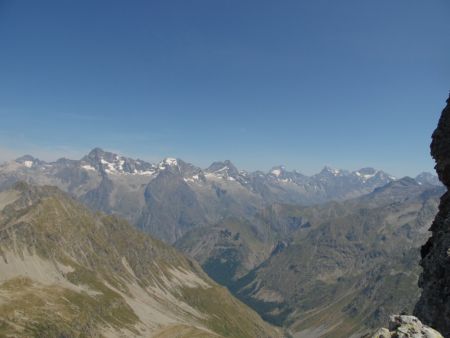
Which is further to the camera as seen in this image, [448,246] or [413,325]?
[448,246]

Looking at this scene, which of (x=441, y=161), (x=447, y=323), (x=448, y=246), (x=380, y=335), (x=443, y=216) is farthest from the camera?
(x=441, y=161)

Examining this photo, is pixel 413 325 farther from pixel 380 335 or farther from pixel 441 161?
pixel 441 161

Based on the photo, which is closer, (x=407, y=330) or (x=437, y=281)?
(x=407, y=330)

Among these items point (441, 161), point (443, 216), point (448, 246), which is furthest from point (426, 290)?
point (441, 161)

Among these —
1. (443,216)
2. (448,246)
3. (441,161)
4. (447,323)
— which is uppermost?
(441,161)

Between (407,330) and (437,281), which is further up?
(437,281)

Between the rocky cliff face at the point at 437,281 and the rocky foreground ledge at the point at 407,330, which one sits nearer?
the rocky foreground ledge at the point at 407,330

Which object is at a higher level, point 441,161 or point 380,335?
point 441,161

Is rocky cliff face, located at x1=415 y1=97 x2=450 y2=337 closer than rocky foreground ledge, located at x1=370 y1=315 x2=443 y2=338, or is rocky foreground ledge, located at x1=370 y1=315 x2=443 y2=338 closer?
rocky foreground ledge, located at x1=370 y1=315 x2=443 y2=338
